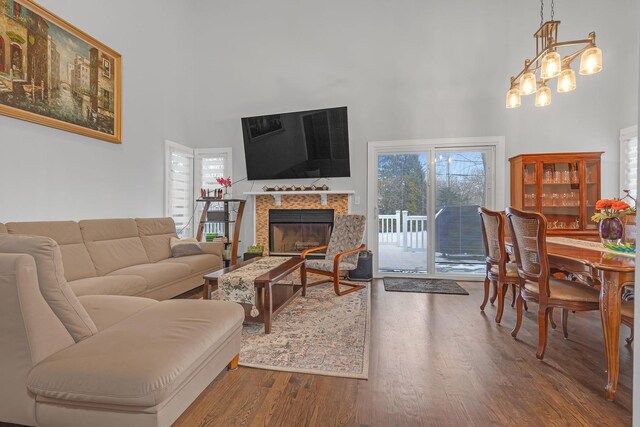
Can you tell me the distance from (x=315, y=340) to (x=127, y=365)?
57.5 inches

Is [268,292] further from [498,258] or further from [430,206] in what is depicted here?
[430,206]

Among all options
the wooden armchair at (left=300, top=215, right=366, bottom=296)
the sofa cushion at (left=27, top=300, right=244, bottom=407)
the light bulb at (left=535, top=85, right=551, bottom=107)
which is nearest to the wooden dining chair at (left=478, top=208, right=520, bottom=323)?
the light bulb at (left=535, top=85, right=551, bottom=107)

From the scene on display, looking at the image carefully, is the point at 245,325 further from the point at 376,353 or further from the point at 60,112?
the point at 60,112

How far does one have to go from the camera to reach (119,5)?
12.0 feet

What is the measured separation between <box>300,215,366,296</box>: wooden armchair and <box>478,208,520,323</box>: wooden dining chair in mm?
1451

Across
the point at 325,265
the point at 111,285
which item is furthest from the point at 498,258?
the point at 111,285

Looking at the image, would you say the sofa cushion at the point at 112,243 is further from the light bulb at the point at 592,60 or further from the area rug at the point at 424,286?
the light bulb at the point at 592,60

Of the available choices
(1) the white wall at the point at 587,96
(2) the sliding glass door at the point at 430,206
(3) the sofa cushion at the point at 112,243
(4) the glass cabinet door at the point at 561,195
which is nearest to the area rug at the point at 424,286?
(2) the sliding glass door at the point at 430,206

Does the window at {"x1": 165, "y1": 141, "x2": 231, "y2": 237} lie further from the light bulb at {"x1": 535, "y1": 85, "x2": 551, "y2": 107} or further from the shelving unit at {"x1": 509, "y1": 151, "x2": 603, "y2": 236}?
the shelving unit at {"x1": 509, "y1": 151, "x2": 603, "y2": 236}

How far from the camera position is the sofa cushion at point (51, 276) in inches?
49.6

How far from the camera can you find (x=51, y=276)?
128cm

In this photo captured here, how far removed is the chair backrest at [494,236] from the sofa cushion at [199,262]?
3.26 metres

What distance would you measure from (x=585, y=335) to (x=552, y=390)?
46.6 inches

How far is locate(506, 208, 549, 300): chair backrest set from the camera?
2037 mm
